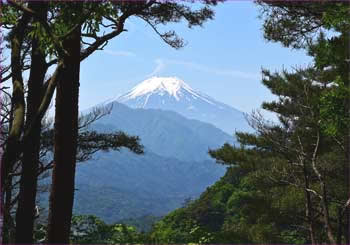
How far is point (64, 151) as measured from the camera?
5.11m

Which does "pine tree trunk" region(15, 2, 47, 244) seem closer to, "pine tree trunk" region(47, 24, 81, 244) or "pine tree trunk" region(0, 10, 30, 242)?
"pine tree trunk" region(47, 24, 81, 244)

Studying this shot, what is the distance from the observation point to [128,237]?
11570mm

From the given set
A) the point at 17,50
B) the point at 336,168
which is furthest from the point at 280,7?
the point at 336,168

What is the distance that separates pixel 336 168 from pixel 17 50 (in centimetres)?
1991

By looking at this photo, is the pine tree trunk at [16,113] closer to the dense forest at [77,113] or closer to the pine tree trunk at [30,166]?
the dense forest at [77,113]

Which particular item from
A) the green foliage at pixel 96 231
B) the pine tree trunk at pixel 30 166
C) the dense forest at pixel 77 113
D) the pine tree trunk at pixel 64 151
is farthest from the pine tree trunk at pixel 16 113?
the green foliage at pixel 96 231

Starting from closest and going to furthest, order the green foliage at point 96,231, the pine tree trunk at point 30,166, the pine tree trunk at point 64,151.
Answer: the pine tree trunk at point 64,151 → the pine tree trunk at point 30,166 → the green foliage at point 96,231

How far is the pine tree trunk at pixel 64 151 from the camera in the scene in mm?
5074

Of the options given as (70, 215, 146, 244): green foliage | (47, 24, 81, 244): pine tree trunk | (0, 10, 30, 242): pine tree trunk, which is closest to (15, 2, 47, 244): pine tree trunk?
(47, 24, 81, 244): pine tree trunk

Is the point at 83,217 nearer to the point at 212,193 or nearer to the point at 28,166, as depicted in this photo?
the point at 28,166

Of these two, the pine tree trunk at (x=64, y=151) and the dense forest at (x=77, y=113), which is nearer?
the dense forest at (x=77, y=113)

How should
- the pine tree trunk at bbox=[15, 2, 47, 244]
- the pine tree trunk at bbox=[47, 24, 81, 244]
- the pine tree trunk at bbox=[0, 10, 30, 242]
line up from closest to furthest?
the pine tree trunk at bbox=[0, 10, 30, 242], the pine tree trunk at bbox=[47, 24, 81, 244], the pine tree trunk at bbox=[15, 2, 47, 244]

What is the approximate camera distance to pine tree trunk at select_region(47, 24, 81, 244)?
5.07 meters

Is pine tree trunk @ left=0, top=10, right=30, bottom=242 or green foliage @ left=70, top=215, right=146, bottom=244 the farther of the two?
green foliage @ left=70, top=215, right=146, bottom=244
